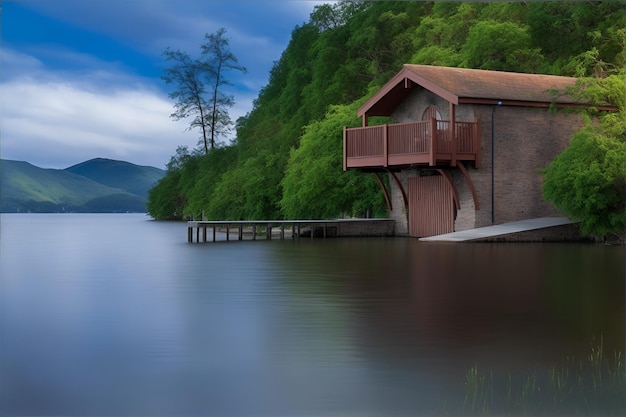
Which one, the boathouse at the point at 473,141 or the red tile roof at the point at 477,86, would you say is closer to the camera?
the red tile roof at the point at 477,86

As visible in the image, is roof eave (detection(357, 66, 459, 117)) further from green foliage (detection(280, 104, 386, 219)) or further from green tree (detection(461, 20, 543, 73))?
green tree (detection(461, 20, 543, 73))

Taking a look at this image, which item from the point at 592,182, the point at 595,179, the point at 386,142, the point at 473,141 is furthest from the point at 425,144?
the point at 595,179

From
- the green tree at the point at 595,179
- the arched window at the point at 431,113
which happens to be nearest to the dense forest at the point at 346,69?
the green tree at the point at 595,179

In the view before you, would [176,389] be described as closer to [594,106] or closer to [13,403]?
[13,403]

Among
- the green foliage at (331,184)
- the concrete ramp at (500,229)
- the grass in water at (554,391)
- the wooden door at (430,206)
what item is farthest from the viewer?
the green foliage at (331,184)

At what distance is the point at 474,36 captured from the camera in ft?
125

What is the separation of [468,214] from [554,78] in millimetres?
6924

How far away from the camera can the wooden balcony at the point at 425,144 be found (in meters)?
29.4

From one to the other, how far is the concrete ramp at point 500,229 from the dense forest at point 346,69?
217 inches

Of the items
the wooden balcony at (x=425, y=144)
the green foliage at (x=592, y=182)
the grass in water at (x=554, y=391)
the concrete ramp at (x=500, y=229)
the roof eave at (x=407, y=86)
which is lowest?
the grass in water at (x=554, y=391)

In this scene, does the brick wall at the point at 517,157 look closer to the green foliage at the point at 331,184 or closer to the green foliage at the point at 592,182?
the green foliage at the point at 592,182

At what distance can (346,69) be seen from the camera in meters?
49.4

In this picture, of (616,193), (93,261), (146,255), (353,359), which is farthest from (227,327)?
(616,193)

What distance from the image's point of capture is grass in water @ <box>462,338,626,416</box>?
6410 mm
